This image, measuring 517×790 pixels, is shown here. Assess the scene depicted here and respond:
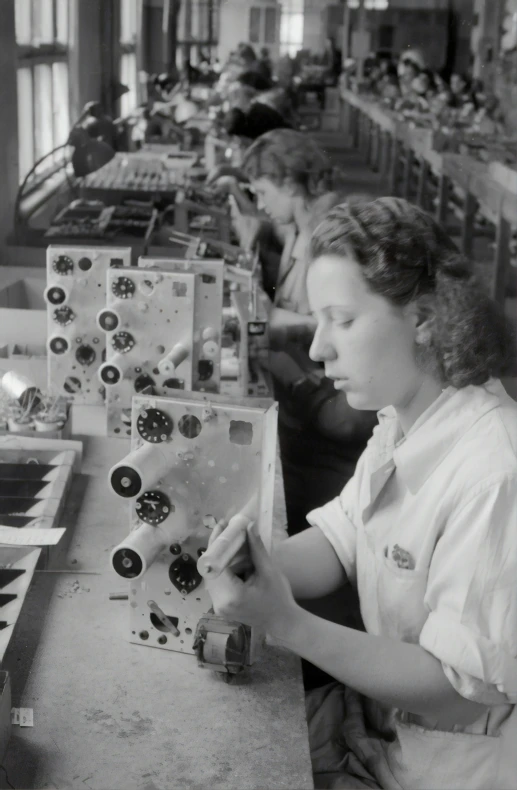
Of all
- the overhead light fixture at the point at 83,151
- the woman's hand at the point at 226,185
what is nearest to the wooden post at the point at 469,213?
the woman's hand at the point at 226,185

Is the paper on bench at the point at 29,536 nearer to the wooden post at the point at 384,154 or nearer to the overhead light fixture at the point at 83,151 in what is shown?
the overhead light fixture at the point at 83,151

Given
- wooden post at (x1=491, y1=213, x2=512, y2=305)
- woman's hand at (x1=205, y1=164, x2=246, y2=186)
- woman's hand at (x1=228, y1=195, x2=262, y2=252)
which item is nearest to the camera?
woman's hand at (x1=228, y1=195, x2=262, y2=252)

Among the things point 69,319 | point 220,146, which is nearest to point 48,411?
point 69,319

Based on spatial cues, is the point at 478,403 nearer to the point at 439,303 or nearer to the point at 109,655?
the point at 439,303

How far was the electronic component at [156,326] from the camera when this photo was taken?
1.77m

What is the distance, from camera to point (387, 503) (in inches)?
44.8

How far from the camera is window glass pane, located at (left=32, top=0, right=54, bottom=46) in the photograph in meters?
1.89

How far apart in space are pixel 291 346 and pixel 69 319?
2.48ft

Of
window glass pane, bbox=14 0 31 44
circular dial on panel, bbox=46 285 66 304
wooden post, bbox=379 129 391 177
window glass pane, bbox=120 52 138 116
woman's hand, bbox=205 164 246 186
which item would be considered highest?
window glass pane, bbox=14 0 31 44

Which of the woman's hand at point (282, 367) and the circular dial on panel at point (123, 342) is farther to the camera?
the woman's hand at point (282, 367)

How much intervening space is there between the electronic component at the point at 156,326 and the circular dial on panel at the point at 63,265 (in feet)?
0.55

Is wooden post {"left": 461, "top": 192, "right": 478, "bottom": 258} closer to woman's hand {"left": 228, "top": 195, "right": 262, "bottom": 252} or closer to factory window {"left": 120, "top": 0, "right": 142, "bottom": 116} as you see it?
woman's hand {"left": 228, "top": 195, "right": 262, "bottom": 252}

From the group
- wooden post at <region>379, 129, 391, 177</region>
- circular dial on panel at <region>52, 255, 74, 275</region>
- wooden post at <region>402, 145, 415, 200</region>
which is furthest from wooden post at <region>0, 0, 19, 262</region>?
wooden post at <region>402, 145, 415, 200</region>

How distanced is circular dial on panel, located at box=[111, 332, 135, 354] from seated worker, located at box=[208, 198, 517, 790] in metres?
0.75
